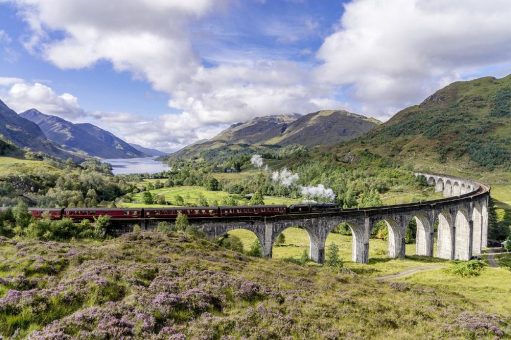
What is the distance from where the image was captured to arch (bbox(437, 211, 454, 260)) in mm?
66188

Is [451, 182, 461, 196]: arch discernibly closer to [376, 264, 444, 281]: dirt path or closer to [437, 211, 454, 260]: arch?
[437, 211, 454, 260]: arch

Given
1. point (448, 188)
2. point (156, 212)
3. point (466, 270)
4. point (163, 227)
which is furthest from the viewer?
point (448, 188)

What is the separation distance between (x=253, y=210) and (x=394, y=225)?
967 inches

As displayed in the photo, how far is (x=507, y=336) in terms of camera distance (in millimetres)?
19109

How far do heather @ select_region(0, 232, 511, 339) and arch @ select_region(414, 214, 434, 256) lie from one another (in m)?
36.8

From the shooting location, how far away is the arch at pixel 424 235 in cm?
6162

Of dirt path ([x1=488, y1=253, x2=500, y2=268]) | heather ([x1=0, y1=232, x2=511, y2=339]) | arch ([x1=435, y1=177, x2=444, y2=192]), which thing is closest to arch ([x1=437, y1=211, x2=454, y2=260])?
dirt path ([x1=488, y1=253, x2=500, y2=268])

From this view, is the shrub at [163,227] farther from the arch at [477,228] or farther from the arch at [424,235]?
the arch at [477,228]

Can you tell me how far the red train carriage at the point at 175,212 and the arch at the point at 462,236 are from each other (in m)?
51.2

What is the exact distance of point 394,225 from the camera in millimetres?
56688

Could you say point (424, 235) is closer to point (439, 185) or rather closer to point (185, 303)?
point (185, 303)

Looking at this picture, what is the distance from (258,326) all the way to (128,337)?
5667 millimetres

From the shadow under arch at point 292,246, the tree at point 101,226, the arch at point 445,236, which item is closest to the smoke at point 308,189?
the shadow under arch at point 292,246

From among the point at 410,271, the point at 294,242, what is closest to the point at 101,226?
the point at 410,271
